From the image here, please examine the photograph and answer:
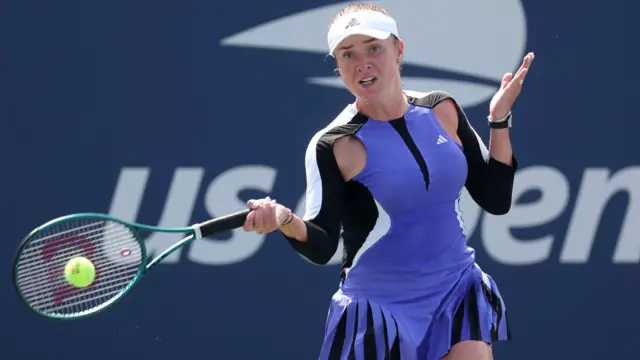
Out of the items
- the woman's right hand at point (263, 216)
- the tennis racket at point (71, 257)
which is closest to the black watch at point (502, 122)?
the woman's right hand at point (263, 216)

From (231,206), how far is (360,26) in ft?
6.08

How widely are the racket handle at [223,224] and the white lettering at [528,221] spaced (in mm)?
2191

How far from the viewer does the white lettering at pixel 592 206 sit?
17.1 feet

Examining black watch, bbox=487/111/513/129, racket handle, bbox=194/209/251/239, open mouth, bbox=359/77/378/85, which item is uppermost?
open mouth, bbox=359/77/378/85

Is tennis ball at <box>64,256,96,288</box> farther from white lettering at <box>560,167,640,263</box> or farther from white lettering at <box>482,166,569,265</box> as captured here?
white lettering at <box>560,167,640,263</box>

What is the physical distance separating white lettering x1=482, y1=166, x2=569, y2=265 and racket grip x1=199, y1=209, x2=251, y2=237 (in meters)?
2.19

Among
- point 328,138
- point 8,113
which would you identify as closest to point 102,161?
point 8,113

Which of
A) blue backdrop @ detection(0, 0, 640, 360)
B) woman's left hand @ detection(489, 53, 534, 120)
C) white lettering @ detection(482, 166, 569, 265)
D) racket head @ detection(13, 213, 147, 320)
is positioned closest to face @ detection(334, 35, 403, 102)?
woman's left hand @ detection(489, 53, 534, 120)

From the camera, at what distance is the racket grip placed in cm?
320

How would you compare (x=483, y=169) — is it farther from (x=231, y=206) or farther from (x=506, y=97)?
(x=231, y=206)

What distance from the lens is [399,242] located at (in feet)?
11.2

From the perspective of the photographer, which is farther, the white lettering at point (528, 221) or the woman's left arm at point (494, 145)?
the white lettering at point (528, 221)

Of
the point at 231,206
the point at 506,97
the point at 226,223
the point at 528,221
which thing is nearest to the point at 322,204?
the point at 226,223

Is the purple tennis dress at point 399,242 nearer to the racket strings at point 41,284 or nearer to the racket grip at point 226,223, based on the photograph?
the racket grip at point 226,223
